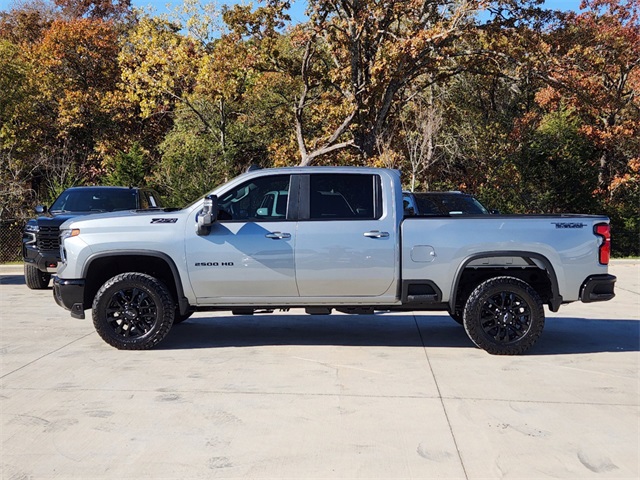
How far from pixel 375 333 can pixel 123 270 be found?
318 cm

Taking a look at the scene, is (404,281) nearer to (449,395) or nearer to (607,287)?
(449,395)

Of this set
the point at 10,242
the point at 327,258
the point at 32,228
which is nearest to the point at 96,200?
the point at 32,228

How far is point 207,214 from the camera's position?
7.04m

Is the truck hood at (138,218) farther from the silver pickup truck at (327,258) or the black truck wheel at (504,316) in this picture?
the black truck wheel at (504,316)

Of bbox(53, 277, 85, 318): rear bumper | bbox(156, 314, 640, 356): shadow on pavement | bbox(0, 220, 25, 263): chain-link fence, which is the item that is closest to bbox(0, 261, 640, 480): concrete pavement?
bbox(156, 314, 640, 356): shadow on pavement

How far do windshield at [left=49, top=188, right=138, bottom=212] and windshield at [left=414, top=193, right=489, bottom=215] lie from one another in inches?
220

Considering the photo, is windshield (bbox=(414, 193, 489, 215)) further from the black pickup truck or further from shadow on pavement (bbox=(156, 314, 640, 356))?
the black pickup truck

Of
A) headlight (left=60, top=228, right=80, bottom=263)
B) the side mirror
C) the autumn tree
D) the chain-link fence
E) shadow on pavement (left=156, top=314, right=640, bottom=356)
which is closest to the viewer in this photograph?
the side mirror

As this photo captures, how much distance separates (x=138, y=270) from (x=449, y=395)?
3792 mm

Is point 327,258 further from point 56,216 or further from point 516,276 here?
point 56,216

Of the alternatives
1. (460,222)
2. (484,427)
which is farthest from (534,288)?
(484,427)

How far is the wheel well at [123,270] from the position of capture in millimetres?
7469

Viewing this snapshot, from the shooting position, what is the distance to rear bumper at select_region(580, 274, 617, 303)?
7141 mm

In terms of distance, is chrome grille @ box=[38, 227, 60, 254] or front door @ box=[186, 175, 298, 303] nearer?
front door @ box=[186, 175, 298, 303]
